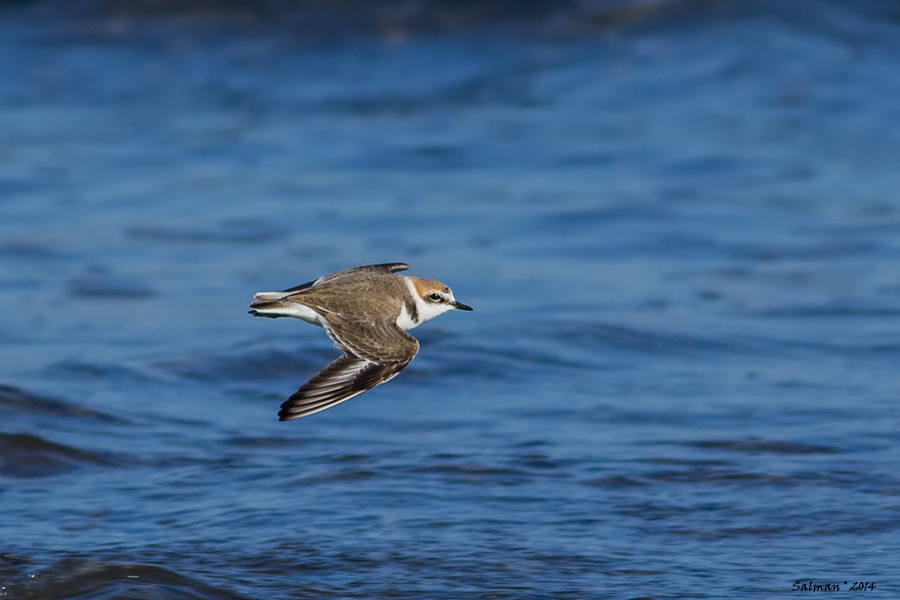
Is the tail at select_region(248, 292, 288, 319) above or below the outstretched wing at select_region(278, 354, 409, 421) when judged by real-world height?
above

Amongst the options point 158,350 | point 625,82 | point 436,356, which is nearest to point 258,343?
point 158,350

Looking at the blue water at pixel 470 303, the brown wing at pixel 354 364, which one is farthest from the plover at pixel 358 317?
A: the blue water at pixel 470 303

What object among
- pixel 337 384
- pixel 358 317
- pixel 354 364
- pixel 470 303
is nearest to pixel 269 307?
pixel 358 317

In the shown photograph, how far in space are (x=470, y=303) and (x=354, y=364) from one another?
544 centimetres

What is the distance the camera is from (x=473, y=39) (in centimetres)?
1862

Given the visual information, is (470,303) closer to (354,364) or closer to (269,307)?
(269,307)

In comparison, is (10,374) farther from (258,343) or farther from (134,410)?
(258,343)

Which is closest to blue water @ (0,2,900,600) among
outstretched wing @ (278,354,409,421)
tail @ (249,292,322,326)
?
outstretched wing @ (278,354,409,421)

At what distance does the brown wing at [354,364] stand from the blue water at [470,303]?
1.20 meters

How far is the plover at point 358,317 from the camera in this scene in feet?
18.3

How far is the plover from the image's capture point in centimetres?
557

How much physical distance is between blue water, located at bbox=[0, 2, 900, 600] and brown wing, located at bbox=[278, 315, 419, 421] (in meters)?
1.20

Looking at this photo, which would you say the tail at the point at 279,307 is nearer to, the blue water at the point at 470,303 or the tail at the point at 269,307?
the tail at the point at 269,307

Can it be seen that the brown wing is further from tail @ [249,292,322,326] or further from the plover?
tail @ [249,292,322,326]
